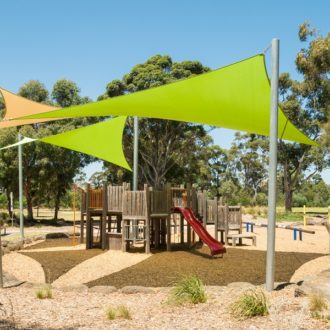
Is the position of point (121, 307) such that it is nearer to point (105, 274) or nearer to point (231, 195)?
point (105, 274)

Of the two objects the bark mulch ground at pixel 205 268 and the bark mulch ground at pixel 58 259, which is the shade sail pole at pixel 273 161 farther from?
the bark mulch ground at pixel 58 259

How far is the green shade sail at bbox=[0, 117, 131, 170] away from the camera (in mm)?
12469

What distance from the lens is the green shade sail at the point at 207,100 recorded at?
7.20 metres

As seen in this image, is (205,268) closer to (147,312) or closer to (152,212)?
(152,212)

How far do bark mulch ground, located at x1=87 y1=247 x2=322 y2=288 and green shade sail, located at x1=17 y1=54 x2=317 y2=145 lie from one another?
2842 millimetres

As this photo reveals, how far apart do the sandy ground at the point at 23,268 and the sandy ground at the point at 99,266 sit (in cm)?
53

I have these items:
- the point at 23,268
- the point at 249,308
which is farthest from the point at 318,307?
the point at 23,268

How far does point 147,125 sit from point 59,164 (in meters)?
8.64

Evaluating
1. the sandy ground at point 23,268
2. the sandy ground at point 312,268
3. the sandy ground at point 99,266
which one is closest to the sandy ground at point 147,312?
the sandy ground at point 99,266

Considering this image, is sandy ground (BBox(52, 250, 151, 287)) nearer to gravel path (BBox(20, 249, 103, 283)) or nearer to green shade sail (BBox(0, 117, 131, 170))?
gravel path (BBox(20, 249, 103, 283))

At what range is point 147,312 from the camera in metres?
5.88

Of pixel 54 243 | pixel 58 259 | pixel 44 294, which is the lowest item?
pixel 54 243

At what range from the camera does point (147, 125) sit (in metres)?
34.8

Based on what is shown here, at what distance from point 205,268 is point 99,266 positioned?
2.37m
